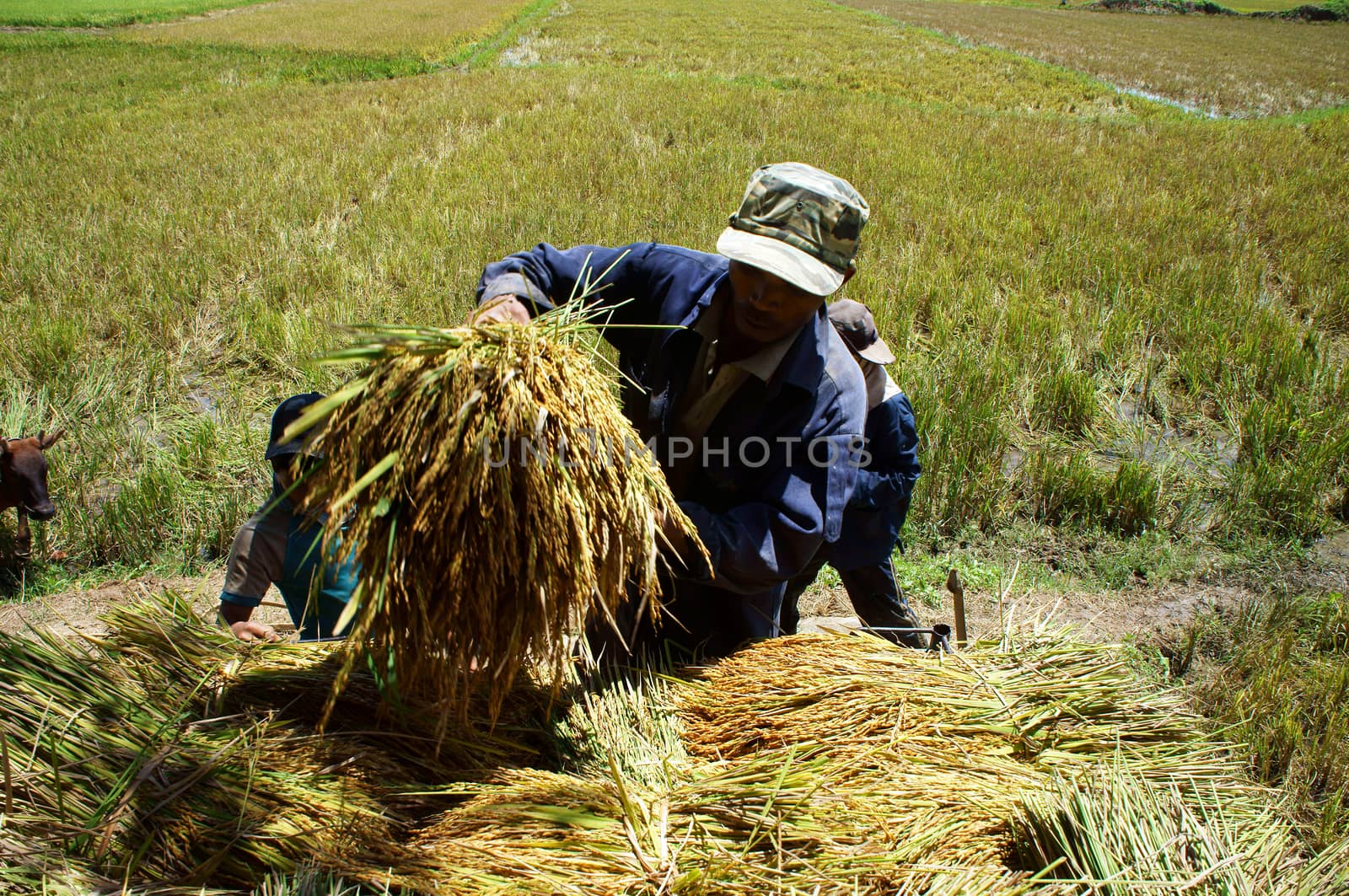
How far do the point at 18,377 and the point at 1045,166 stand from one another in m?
8.35

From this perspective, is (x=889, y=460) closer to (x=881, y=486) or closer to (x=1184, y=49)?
(x=881, y=486)

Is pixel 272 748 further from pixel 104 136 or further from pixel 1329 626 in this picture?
pixel 104 136

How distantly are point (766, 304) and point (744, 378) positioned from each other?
0.70 feet

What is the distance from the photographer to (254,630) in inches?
79.1

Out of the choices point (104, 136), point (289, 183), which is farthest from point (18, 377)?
point (104, 136)

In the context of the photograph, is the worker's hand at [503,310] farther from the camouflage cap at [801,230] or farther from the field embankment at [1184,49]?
the field embankment at [1184,49]

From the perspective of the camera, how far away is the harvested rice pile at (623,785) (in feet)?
4.19

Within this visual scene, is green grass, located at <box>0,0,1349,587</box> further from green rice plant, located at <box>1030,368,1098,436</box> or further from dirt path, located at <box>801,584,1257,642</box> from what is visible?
dirt path, located at <box>801,584,1257,642</box>

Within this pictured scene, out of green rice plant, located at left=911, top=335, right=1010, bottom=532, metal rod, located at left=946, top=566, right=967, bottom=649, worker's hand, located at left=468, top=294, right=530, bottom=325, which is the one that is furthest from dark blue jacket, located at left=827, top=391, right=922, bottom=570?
worker's hand, located at left=468, top=294, right=530, bottom=325

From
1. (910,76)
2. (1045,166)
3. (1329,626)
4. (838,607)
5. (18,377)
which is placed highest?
(910,76)

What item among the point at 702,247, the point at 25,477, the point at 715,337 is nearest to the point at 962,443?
the point at 715,337

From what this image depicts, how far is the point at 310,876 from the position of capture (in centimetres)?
125

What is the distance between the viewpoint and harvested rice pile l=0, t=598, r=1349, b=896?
1.28 meters

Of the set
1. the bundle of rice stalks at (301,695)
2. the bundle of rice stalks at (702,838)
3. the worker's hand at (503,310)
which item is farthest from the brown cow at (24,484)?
the bundle of rice stalks at (702,838)
